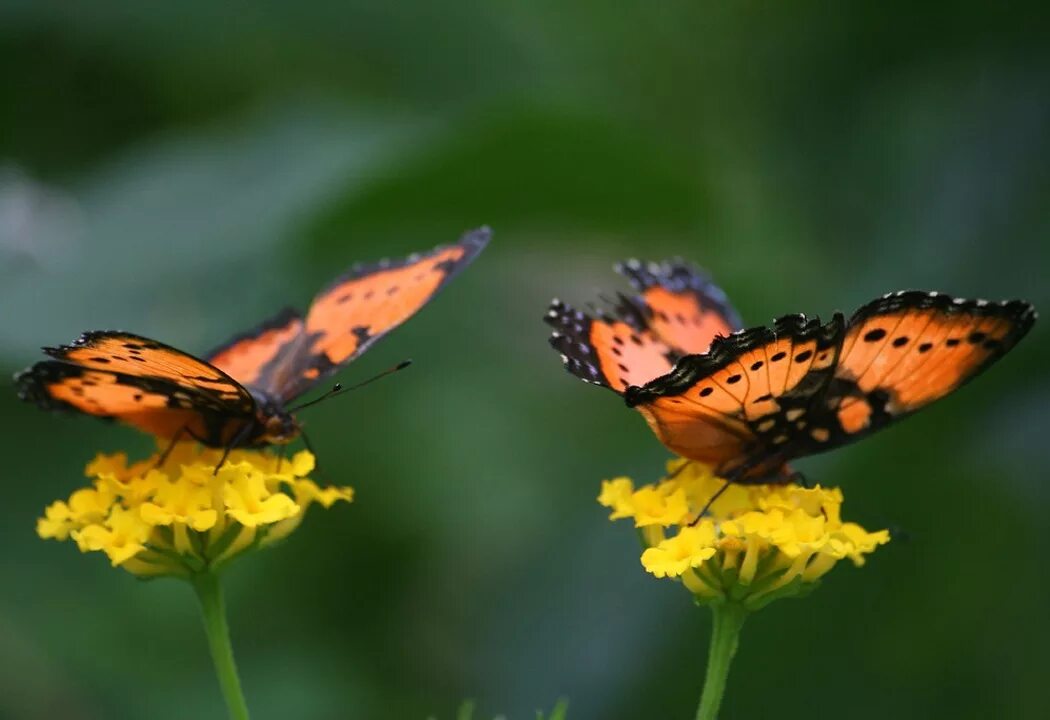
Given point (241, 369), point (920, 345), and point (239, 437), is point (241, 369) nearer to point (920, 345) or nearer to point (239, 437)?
point (239, 437)

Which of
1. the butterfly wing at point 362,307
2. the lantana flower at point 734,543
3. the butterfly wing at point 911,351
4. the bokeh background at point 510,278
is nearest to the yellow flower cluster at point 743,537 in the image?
the lantana flower at point 734,543

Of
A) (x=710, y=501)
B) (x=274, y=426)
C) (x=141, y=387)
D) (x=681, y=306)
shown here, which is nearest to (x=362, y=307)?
(x=274, y=426)

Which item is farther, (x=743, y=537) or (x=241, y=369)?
(x=241, y=369)

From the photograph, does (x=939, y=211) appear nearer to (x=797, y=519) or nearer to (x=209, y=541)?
(x=797, y=519)

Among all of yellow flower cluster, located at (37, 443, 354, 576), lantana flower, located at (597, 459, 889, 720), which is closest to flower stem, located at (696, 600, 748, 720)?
lantana flower, located at (597, 459, 889, 720)

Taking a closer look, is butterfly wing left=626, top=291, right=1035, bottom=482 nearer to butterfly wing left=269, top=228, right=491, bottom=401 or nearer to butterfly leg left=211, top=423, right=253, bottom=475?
butterfly wing left=269, top=228, right=491, bottom=401
